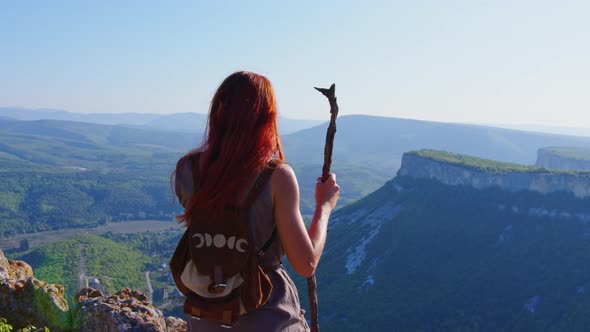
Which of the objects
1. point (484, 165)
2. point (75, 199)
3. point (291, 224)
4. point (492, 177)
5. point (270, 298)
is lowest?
point (75, 199)

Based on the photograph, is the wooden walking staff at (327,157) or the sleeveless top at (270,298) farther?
the wooden walking staff at (327,157)

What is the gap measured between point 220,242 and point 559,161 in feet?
334

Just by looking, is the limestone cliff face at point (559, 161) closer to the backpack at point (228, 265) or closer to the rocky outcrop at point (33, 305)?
the rocky outcrop at point (33, 305)

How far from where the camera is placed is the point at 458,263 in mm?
52938

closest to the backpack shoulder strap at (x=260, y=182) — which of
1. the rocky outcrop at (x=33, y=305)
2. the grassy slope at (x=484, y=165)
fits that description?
the rocky outcrop at (x=33, y=305)

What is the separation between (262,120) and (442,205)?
60701mm

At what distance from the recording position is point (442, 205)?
201 ft

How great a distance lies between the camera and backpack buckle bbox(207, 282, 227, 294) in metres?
2.91

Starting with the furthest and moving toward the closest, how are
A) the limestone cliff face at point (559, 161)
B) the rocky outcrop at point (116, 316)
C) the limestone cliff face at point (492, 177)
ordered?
the limestone cliff face at point (559, 161) < the limestone cliff face at point (492, 177) < the rocky outcrop at point (116, 316)

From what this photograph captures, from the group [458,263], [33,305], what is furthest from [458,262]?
[33,305]

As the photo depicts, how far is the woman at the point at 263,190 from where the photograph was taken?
289 centimetres

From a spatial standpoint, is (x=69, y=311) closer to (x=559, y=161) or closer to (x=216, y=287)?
(x=216, y=287)

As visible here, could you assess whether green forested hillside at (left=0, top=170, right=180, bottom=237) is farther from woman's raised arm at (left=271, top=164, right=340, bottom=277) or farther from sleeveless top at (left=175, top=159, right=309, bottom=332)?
woman's raised arm at (left=271, top=164, right=340, bottom=277)

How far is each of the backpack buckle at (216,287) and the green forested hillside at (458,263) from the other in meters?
41.3
